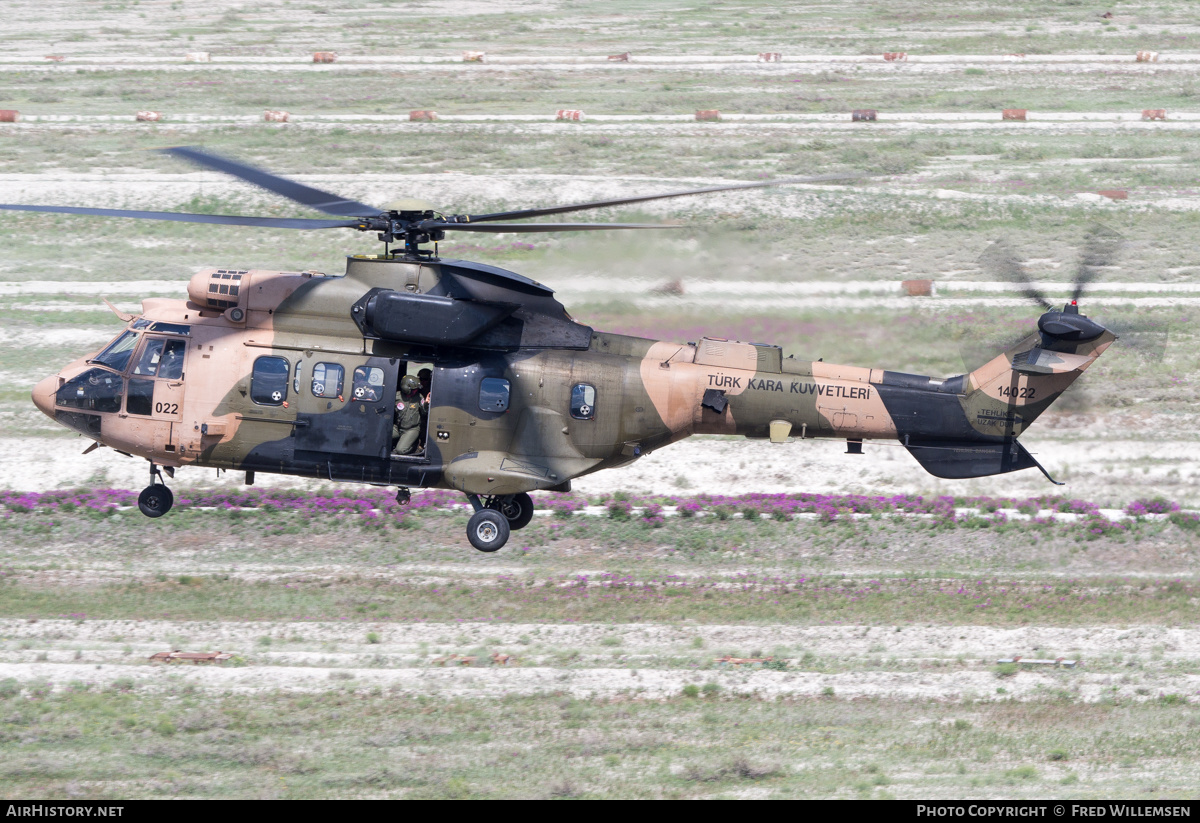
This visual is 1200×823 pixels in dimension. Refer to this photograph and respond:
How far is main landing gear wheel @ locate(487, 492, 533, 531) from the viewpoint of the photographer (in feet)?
69.2

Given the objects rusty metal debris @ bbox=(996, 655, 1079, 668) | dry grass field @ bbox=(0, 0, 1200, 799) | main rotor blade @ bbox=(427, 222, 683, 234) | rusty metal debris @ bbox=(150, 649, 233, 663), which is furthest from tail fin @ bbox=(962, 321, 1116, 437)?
rusty metal debris @ bbox=(150, 649, 233, 663)

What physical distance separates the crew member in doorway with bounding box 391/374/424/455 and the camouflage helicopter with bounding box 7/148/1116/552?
0.09 feet

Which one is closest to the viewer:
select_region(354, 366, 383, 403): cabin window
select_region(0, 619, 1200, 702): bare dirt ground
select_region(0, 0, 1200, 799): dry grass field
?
→ select_region(0, 0, 1200, 799): dry grass field

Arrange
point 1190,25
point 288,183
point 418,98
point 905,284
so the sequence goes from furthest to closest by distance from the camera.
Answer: point 1190,25
point 418,98
point 905,284
point 288,183

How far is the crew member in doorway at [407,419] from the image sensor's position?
66.7 feet

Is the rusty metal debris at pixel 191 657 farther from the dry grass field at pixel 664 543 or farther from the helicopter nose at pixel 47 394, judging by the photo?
the helicopter nose at pixel 47 394

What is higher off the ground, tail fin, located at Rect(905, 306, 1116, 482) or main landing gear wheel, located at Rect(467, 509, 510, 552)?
tail fin, located at Rect(905, 306, 1116, 482)

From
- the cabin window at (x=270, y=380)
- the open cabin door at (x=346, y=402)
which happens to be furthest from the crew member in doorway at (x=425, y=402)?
the cabin window at (x=270, y=380)

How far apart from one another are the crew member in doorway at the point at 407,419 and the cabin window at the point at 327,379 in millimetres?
906

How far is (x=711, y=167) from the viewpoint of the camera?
1720 inches

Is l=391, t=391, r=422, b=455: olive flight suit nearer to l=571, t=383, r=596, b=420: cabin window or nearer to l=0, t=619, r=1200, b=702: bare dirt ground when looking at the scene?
l=571, t=383, r=596, b=420: cabin window
